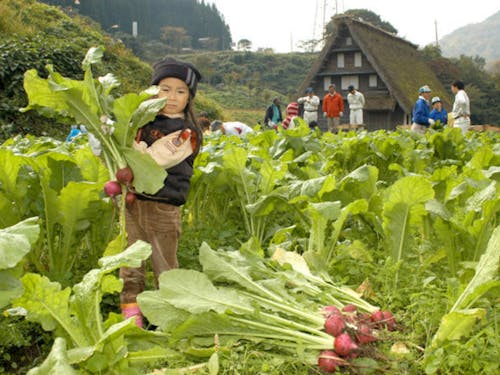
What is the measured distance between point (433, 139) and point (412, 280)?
4.80m

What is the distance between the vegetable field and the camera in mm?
2156

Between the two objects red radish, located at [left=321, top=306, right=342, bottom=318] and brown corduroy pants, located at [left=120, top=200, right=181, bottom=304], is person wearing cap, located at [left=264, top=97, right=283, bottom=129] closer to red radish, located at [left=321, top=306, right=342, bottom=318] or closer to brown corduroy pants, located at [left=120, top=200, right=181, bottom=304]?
brown corduroy pants, located at [left=120, top=200, right=181, bottom=304]

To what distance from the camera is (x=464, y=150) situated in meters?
7.04

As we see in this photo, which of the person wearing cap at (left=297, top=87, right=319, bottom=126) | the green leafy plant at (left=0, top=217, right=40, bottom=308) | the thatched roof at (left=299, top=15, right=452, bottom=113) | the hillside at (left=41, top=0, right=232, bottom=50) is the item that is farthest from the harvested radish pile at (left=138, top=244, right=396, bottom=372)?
the hillside at (left=41, top=0, right=232, bottom=50)

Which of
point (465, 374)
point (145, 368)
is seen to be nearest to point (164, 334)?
point (145, 368)

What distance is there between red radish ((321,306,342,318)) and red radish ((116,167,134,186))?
1.19 m

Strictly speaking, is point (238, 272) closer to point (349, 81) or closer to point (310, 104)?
point (310, 104)

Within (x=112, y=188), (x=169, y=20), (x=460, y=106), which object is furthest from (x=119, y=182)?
(x=169, y=20)

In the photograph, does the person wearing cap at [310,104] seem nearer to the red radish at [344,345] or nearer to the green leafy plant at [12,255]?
the red radish at [344,345]

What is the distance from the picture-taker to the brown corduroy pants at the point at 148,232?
323 centimetres

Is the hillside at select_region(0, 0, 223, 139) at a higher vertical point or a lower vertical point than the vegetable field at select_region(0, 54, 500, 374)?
higher

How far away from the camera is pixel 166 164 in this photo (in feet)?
10.3

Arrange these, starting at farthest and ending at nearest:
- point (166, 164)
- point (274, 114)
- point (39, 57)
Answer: point (39, 57) < point (274, 114) < point (166, 164)

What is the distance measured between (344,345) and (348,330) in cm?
13
